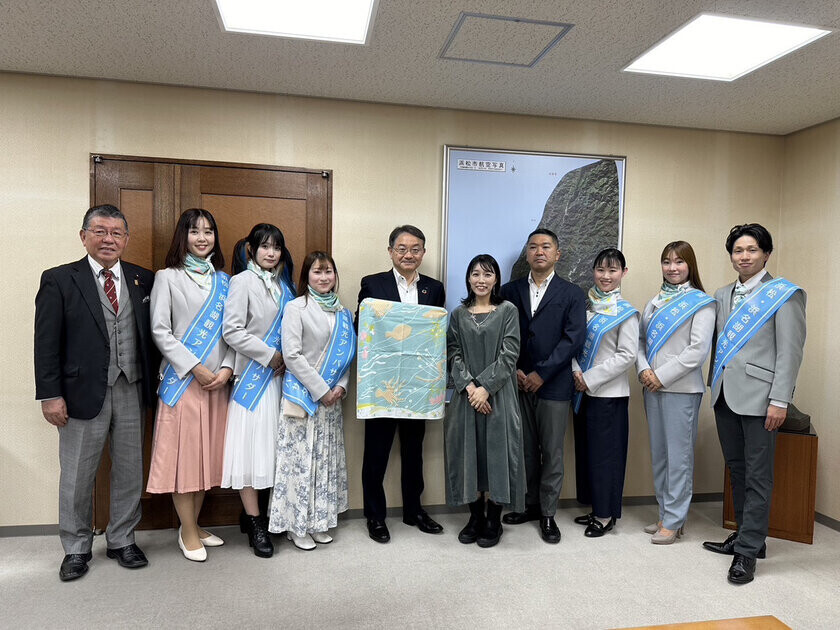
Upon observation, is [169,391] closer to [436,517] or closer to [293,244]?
[293,244]

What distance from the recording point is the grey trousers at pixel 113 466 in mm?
2518

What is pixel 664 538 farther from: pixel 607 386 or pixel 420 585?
pixel 420 585

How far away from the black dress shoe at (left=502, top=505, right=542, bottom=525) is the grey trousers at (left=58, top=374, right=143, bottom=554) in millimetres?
1931

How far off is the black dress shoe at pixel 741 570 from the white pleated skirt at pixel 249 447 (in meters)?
2.16

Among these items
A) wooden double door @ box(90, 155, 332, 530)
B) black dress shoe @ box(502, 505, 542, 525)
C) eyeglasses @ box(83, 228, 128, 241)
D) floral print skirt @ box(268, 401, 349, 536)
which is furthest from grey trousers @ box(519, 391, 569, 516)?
eyeglasses @ box(83, 228, 128, 241)

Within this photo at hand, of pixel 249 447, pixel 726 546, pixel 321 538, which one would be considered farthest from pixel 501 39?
pixel 726 546

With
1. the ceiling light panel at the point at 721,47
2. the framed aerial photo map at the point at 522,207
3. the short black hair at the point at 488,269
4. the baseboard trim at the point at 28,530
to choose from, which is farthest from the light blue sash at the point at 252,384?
the ceiling light panel at the point at 721,47

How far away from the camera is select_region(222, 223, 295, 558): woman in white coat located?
8.91 feet

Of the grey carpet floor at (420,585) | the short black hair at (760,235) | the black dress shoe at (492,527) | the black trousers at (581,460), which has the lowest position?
the grey carpet floor at (420,585)

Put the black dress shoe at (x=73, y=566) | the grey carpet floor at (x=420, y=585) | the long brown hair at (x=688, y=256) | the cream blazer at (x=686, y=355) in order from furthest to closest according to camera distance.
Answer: the long brown hair at (x=688, y=256), the cream blazer at (x=686, y=355), the black dress shoe at (x=73, y=566), the grey carpet floor at (x=420, y=585)

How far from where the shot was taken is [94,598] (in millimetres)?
2334

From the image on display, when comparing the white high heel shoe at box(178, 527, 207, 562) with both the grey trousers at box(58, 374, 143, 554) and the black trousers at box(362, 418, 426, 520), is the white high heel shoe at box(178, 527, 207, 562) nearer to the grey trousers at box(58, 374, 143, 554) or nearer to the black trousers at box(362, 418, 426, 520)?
the grey trousers at box(58, 374, 143, 554)

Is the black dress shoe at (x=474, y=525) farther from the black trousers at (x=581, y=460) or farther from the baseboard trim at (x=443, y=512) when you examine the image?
the black trousers at (x=581, y=460)

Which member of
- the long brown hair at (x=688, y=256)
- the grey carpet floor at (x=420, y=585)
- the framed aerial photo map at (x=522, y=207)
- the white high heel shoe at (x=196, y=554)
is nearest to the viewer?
the grey carpet floor at (x=420, y=585)
